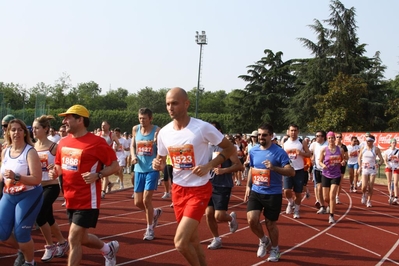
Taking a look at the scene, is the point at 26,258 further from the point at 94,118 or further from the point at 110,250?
the point at 94,118

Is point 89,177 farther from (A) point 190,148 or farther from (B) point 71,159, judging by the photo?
(A) point 190,148

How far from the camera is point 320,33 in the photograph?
162ft

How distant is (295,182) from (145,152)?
4.22 metres

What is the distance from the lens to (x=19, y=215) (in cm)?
556

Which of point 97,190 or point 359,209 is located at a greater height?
point 97,190

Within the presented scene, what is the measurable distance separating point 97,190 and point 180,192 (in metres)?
0.95

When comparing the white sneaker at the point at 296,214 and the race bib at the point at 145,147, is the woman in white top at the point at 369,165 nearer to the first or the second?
the white sneaker at the point at 296,214

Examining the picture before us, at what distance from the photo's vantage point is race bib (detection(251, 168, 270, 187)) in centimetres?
→ 717

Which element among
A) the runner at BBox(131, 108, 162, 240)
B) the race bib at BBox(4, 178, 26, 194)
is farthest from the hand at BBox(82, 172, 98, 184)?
the runner at BBox(131, 108, 162, 240)

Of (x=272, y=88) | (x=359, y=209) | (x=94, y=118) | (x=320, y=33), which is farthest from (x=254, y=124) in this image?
(x=359, y=209)

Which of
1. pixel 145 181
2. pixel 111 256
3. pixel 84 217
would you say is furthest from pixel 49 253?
pixel 145 181

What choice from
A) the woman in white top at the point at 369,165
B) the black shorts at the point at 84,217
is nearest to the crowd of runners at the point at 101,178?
the black shorts at the point at 84,217

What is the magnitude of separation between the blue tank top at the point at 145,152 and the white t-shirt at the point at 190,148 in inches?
124

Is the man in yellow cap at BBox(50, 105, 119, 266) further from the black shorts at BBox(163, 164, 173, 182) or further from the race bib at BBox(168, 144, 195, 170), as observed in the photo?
the black shorts at BBox(163, 164, 173, 182)
